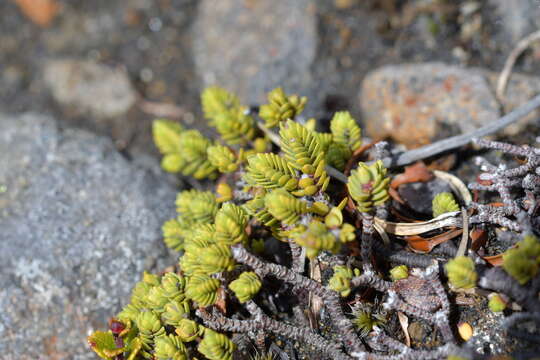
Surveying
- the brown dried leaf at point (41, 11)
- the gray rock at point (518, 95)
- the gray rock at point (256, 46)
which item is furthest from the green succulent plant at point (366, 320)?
the brown dried leaf at point (41, 11)

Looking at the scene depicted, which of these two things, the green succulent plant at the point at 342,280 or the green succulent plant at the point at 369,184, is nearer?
the green succulent plant at the point at 369,184

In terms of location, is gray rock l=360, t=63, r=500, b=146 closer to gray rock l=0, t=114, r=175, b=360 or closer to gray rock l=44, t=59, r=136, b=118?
gray rock l=0, t=114, r=175, b=360

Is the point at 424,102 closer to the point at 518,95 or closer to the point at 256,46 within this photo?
the point at 518,95

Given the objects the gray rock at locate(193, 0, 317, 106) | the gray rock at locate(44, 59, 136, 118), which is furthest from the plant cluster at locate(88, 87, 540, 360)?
the gray rock at locate(44, 59, 136, 118)

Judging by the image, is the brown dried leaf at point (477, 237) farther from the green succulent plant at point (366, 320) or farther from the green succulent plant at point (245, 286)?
the green succulent plant at point (245, 286)

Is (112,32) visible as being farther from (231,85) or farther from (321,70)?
(321,70)

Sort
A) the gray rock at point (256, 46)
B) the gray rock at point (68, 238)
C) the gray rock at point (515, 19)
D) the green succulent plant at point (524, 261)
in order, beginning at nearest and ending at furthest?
the green succulent plant at point (524, 261)
the gray rock at point (68, 238)
the gray rock at point (515, 19)
the gray rock at point (256, 46)

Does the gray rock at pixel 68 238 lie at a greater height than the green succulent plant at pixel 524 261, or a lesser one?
lesser
